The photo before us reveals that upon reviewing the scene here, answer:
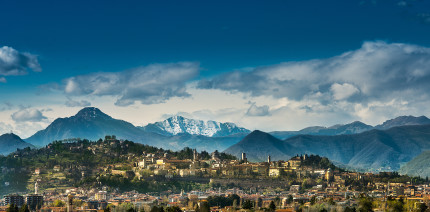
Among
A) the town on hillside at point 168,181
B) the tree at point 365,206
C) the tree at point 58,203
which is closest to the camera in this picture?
the tree at point 365,206

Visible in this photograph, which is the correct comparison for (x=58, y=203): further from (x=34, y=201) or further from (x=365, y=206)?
(x=365, y=206)

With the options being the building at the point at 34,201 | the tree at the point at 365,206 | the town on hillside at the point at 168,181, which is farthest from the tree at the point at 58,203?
the tree at the point at 365,206

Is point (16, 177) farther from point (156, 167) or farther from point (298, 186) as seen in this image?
point (298, 186)

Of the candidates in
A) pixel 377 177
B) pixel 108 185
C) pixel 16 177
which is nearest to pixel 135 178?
pixel 108 185

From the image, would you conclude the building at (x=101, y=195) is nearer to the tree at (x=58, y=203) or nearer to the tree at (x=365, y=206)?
the tree at (x=58, y=203)

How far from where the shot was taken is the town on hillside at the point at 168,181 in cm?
10956

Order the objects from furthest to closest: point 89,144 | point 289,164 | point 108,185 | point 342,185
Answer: point 89,144 < point 289,164 < point 342,185 < point 108,185

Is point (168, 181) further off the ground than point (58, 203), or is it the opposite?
point (168, 181)

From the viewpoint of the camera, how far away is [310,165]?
163 m

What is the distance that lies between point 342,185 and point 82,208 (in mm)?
60395

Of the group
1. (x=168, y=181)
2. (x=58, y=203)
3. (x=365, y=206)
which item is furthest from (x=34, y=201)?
(x=365, y=206)

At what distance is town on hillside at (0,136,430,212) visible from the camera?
109556 millimetres

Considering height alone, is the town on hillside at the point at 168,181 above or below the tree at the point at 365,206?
above

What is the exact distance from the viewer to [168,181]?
137875 mm
